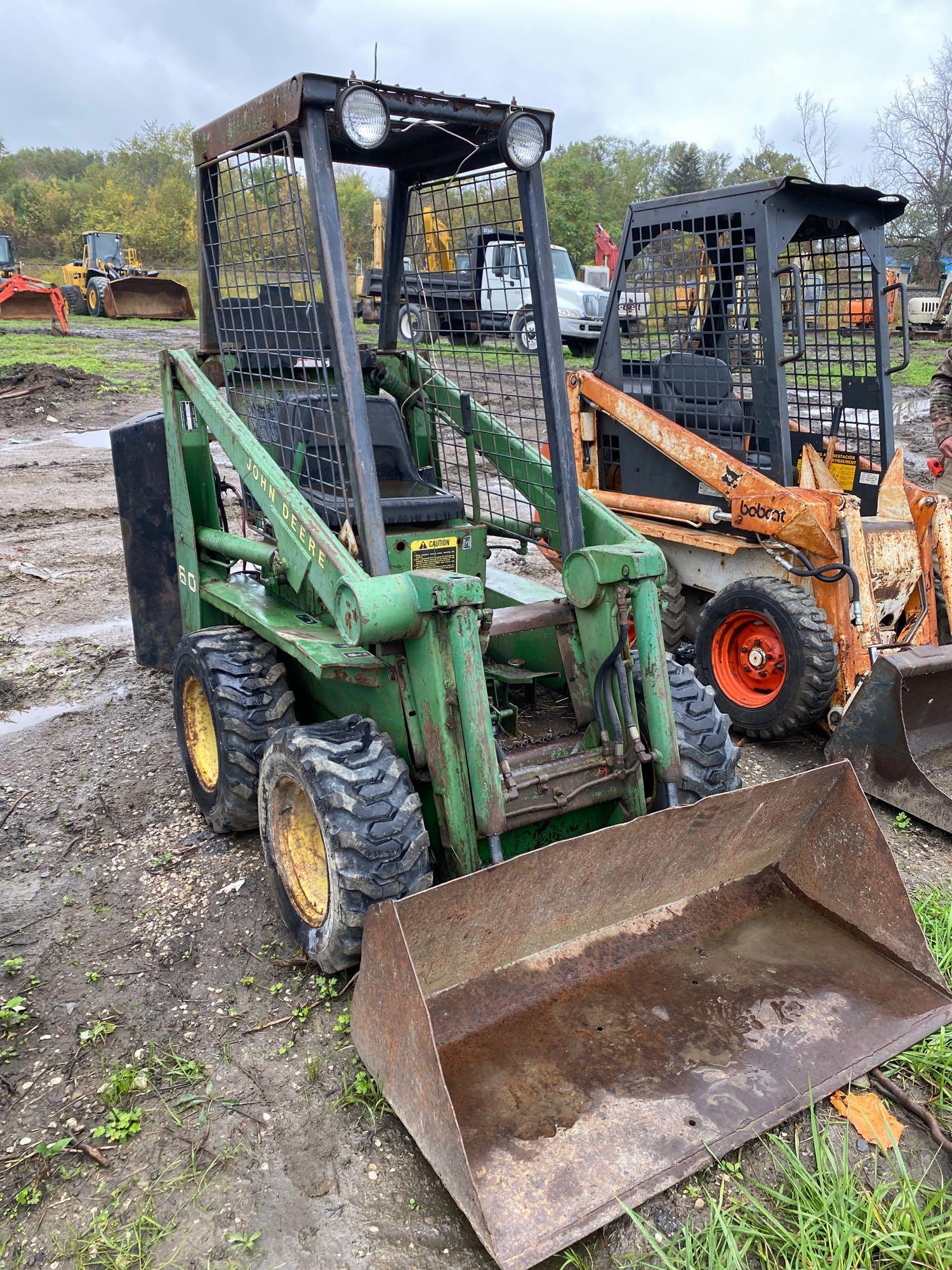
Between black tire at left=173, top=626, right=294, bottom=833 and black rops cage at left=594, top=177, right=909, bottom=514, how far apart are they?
2717mm

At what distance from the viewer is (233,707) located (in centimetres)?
351

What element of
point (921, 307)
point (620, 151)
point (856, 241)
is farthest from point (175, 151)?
point (856, 241)

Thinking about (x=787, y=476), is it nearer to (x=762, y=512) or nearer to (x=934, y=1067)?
(x=762, y=512)

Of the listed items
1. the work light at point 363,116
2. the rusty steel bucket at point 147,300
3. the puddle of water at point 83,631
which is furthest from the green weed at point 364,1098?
the rusty steel bucket at point 147,300

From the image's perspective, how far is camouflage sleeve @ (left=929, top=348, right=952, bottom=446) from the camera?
5.70 m

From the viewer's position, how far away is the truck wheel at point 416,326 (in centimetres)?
397

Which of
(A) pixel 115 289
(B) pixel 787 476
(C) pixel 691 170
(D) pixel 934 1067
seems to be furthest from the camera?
(C) pixel 691 170

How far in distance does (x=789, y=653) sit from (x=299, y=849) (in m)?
2.41

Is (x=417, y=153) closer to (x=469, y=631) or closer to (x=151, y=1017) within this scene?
(x=469, y=631)

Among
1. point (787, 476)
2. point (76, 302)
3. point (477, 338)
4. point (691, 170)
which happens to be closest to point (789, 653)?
point (787, 476)

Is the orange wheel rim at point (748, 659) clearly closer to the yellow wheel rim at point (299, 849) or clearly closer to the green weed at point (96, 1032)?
the yellow wheel rim at point (299, 849)

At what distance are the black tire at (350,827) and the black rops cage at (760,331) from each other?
2.92 metres

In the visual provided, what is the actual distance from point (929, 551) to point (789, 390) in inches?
49.9

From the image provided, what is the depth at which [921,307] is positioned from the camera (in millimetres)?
23812
